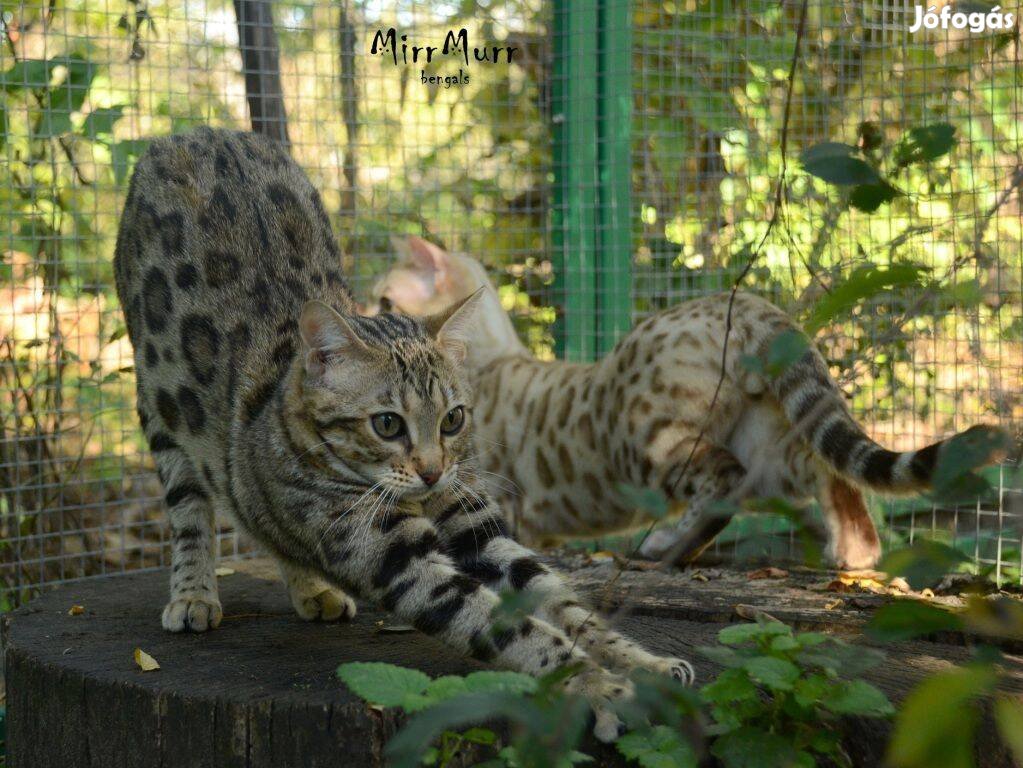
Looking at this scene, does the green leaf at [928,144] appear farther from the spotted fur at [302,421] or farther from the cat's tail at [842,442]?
the cat's tail at [842,442]

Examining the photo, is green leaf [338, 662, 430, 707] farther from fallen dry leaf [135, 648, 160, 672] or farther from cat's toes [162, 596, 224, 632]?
cat's toes [162, 596, 224, 632]

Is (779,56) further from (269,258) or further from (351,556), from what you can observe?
(351,556)

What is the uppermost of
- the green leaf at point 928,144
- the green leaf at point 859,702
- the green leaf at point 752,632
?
the green leaf at point 928,144

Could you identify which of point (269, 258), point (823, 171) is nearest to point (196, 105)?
point (269, 258)

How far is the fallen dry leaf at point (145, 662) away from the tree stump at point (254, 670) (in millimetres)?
26

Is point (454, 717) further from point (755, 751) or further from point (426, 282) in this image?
point (426, 282)

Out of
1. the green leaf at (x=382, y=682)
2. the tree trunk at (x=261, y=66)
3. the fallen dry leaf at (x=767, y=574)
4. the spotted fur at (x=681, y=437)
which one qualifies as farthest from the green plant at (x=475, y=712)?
the tree trunk at (x=261, y=66)

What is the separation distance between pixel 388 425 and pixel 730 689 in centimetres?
123

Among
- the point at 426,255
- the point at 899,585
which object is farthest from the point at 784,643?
the point at 426,255

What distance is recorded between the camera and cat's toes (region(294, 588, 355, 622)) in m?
3.61

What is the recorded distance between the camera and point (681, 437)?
15.6 feet

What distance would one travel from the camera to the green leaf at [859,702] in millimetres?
2295

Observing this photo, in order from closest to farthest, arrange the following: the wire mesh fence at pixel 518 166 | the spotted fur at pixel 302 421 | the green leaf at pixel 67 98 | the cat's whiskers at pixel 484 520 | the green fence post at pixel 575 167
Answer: the spotted fur at pixel 302 421 → the cat's whiskers at pixel 484 520 → the green leaf at pixel 67 98 → the wire mesh fence at pixel 518 166 → the green fence post at pixel 575 167

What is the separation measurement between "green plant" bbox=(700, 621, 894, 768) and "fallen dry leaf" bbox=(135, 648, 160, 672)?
4.71 ft
